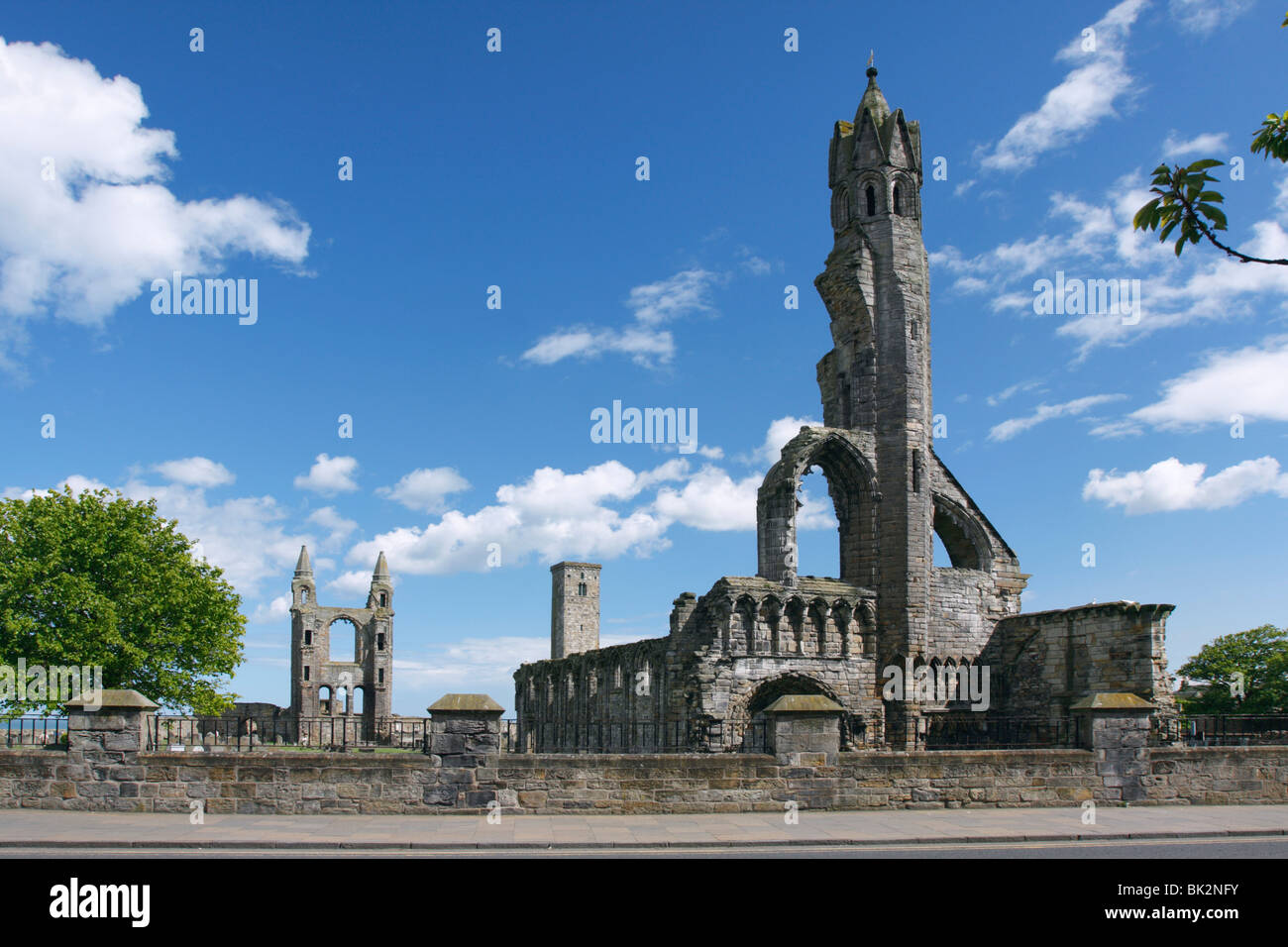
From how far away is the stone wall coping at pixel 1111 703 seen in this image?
54.2 ft

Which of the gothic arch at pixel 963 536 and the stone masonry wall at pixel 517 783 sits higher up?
the gothic arch at pixel 963 536

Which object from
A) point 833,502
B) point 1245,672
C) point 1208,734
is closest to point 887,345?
point 833,502

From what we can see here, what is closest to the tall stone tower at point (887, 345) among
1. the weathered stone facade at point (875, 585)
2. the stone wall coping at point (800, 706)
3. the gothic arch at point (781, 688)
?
the weathered stone facade at point (875, 585)

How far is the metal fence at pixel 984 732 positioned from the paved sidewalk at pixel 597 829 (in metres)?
13.6

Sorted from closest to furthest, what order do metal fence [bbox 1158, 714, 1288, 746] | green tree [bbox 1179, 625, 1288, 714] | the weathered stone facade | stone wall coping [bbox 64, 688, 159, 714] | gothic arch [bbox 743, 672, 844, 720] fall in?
stone wall coping [bbox 64, 688, 159, 714], metal fence [bbox 1158, 714, 1288, 746], the weathered stone facade, gothic arch [bbox 743, 672, 844, 720], green tree [bbox 1179, 625, 1288, 714]

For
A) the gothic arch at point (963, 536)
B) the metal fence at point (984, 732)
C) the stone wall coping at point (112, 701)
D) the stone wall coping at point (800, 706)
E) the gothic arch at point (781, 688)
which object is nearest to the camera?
the stone wall coping at point (112, 701)

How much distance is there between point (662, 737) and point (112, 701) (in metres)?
17.5

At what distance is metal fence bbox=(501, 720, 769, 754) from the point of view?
25956mm

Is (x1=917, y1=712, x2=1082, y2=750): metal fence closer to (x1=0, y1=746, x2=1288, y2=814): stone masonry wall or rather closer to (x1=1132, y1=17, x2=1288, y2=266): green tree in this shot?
(x1=0, y1=746, x2=1288, y2=814): stone masonry wall

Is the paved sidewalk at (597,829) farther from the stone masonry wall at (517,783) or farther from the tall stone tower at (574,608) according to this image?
the tall stone tower at (574,608)

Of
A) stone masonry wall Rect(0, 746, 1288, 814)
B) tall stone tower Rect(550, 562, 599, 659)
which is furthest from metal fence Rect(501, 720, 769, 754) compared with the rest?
tall stone tower Rect(550, 562, 599, 659)

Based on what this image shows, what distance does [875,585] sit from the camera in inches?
1231

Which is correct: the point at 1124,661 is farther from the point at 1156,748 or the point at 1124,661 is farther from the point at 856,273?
the point at 856,273

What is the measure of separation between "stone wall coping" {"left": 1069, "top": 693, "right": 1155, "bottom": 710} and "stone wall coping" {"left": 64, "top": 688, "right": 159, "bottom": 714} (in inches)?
577
